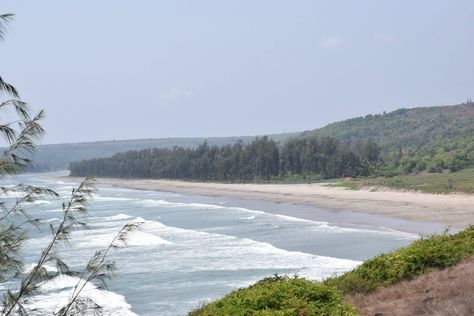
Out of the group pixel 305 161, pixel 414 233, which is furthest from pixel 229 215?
pixel 305 161

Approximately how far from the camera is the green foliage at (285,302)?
9.18m

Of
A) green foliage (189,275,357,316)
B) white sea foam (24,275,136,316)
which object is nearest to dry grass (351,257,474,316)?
green foliage (189,275,357,316)

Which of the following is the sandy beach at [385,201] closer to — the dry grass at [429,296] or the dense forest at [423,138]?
the dense forest at [423,138]

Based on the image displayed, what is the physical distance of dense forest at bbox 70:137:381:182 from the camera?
101m

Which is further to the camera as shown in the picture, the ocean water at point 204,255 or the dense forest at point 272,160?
the dense forest at point 272,160

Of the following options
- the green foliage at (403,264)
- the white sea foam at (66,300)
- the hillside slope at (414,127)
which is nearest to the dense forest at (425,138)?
the hillside slope at (414,127)

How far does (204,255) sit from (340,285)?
63.5ft

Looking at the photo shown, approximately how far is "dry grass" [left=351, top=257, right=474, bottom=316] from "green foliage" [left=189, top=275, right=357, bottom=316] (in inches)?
38.1

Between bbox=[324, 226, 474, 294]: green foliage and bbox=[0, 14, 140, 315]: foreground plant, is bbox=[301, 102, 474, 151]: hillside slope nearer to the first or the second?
bbox=[324, 226, 474, 294]: green foliage

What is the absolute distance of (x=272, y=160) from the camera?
369 ft

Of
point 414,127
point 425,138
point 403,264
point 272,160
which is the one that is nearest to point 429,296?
point 403,264

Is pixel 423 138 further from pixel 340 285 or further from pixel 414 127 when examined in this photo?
pixel 340 285

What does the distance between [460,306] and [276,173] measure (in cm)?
10388

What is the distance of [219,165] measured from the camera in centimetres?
11994
